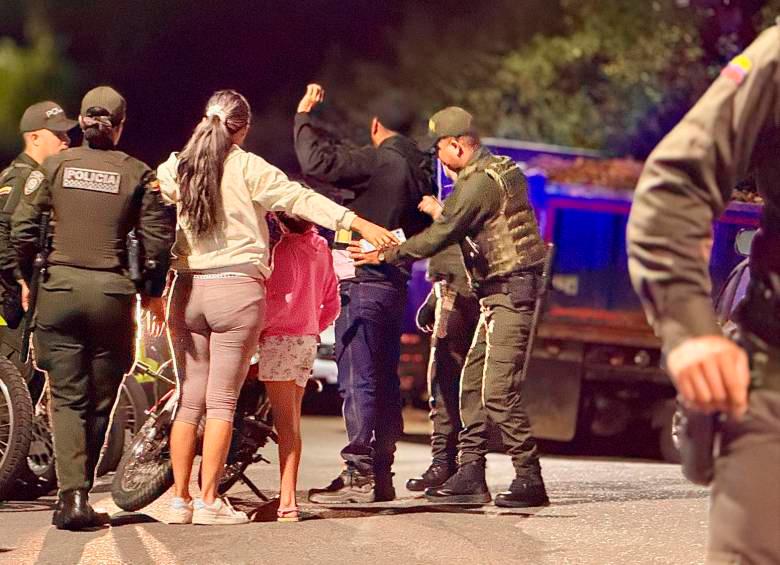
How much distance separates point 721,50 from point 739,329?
80.7 feet

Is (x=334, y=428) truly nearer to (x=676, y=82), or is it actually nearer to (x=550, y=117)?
(x=676, y=82)

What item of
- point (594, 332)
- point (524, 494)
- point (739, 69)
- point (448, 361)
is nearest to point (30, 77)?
point (594, 332)

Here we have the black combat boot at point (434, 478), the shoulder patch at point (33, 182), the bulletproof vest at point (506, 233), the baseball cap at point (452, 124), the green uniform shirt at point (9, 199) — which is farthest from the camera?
the black combat boot at point (434, 478)

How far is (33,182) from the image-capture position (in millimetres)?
7273

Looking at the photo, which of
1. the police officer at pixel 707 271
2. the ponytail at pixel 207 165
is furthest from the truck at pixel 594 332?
the police officer at pixel 707 271

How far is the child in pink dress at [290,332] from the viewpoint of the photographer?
Answer: 746 centimetres

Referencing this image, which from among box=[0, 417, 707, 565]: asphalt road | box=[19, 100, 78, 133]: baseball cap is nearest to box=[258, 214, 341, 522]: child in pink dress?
box=[0, 417, 707, 565]: asphalt road

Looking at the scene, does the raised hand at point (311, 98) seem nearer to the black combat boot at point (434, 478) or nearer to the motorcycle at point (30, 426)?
the motorcycle at point (30, 426)

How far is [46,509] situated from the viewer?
8.00 meters

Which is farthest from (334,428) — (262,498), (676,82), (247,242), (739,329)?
(676,82)

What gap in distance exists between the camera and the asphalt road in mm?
6504

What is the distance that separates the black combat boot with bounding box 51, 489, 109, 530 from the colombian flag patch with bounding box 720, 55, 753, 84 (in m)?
4.52

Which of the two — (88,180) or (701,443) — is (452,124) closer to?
(88,180)

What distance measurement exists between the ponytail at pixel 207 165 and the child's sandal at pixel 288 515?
1434 millimetres
